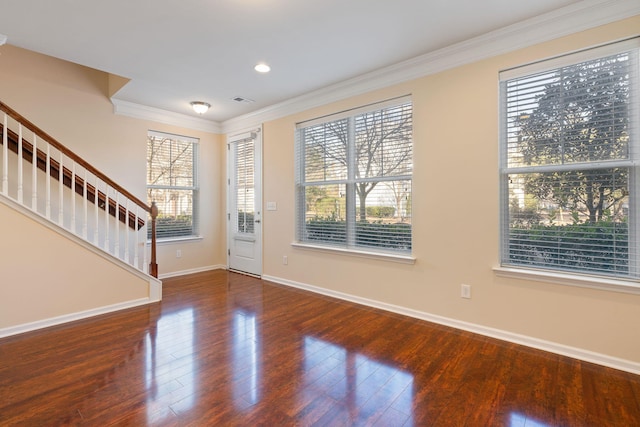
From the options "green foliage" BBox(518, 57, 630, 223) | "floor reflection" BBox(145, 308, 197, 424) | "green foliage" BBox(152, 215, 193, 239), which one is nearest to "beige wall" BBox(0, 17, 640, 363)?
"green foliage" BBox(518, 57, 630, 223)

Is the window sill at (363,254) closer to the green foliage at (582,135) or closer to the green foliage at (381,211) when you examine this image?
the green foliage at (381,211)

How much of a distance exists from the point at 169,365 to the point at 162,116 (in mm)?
3874

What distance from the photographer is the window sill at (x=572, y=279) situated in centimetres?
222

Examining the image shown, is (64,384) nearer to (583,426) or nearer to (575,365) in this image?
(583,426)

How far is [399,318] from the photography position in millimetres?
3213

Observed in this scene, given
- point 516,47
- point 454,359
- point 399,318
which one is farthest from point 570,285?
point 516,47

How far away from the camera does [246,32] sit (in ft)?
8.73

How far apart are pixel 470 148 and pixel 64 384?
11.7 ft

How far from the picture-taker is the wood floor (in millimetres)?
1726

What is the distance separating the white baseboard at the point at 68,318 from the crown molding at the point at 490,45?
3200 mm

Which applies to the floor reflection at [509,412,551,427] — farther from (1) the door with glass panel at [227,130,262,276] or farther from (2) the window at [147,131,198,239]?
(2) the window at [147,131,198,239]

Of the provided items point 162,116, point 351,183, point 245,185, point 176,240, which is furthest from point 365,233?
point 162,116

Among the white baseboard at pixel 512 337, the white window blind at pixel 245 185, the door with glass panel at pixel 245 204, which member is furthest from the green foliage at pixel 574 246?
the white window blind at pixel 245 185

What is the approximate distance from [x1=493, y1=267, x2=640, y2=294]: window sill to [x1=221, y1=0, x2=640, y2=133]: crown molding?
1.87 meters
